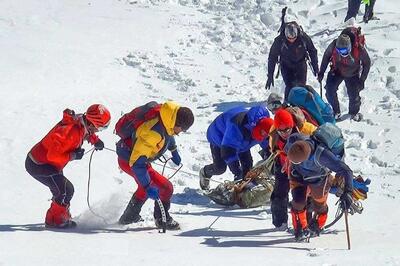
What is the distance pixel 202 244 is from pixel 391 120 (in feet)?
20.8

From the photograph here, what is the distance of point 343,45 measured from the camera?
1269 centimetres

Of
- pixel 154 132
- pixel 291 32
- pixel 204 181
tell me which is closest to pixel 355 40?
pixel 291 32

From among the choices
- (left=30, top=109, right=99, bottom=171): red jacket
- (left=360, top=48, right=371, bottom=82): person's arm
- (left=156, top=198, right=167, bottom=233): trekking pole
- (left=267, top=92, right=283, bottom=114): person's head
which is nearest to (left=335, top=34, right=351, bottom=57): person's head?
(left=360, top=48, right=371, bottom=82): person's arm

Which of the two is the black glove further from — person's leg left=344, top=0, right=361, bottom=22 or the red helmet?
the red helmet

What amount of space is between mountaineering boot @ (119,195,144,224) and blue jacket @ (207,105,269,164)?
1588 mm

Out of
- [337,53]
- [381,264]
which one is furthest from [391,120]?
[381,264]

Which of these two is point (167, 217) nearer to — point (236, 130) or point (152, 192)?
point (152, 192)

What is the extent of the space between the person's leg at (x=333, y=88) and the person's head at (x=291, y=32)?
39.2 inches

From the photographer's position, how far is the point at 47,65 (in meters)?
14.7

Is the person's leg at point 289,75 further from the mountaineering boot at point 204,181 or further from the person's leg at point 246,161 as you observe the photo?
the person's leg at point 246,161

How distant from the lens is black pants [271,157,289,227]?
→ 861 cm

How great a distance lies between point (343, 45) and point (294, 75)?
3.61ft

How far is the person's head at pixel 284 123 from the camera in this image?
7848 mm

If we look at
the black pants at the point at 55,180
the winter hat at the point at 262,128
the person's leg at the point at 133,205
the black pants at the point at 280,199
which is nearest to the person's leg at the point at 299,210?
the black pants at the point at 280,199
